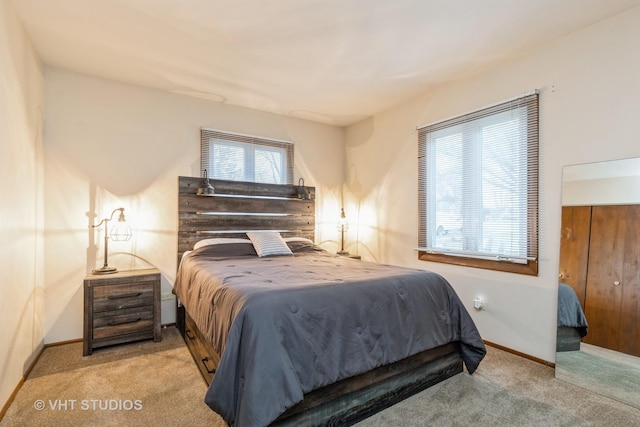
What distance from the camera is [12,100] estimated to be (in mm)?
2176

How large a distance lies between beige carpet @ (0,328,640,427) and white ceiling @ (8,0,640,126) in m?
2.66

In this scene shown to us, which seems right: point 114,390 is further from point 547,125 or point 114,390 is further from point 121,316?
point 547,125

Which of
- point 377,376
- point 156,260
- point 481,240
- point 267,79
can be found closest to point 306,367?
point 377,376

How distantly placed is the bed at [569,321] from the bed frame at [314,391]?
851 millimetres

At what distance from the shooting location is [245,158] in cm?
414

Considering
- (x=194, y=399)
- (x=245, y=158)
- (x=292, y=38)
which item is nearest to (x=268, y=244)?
(x=245, y=158)

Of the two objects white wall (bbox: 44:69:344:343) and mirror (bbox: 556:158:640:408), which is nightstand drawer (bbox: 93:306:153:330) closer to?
white wall (bbox: 44:69:344:343)

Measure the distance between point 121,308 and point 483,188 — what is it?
363 cm

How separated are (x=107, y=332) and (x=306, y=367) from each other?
2207 millimetres

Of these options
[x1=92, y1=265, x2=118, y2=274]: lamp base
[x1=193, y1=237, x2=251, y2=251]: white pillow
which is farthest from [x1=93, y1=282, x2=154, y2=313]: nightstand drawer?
[x1=193, y1=237, x2=251, y2=251]: white pillow

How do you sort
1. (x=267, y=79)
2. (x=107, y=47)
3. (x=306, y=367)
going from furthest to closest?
(x=267, y=79) < (x=107, y=47) < (x=306, y=367)

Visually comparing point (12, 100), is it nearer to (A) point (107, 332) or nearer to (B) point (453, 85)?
(A) point (107, 332)

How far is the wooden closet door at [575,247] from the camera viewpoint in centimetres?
244

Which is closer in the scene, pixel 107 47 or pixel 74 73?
pixel 107 47
